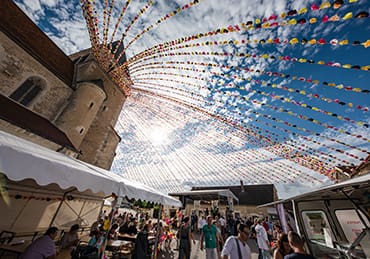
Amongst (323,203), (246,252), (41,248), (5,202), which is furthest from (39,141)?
(323,203)

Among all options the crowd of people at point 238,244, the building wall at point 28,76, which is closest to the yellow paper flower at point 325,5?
the crowd of people at point 238,244

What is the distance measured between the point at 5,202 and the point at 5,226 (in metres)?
0.95

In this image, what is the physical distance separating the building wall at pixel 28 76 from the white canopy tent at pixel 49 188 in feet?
24.3

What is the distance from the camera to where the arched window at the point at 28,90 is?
10617 millimetres

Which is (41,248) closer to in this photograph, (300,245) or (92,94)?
(300,245)

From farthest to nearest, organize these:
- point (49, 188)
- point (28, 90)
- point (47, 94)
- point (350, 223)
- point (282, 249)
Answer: point (47, 94), point (28, 90), point (49, 188), point (350, 223), point (282, 249)

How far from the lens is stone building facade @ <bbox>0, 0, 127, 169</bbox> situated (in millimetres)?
8789

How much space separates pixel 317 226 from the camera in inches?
246

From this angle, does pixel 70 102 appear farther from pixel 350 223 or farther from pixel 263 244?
pixel 350 223

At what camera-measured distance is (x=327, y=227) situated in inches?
231

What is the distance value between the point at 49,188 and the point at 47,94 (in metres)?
8.59

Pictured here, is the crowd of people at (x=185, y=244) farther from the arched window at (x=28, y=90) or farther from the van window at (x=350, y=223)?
the arched window at (x=28, y=90)

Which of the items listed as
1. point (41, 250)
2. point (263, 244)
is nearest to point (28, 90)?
point (41, 250)

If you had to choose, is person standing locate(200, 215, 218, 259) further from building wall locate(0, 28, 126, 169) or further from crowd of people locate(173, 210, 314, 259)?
building wall locate(0, 28, 126, 169)
